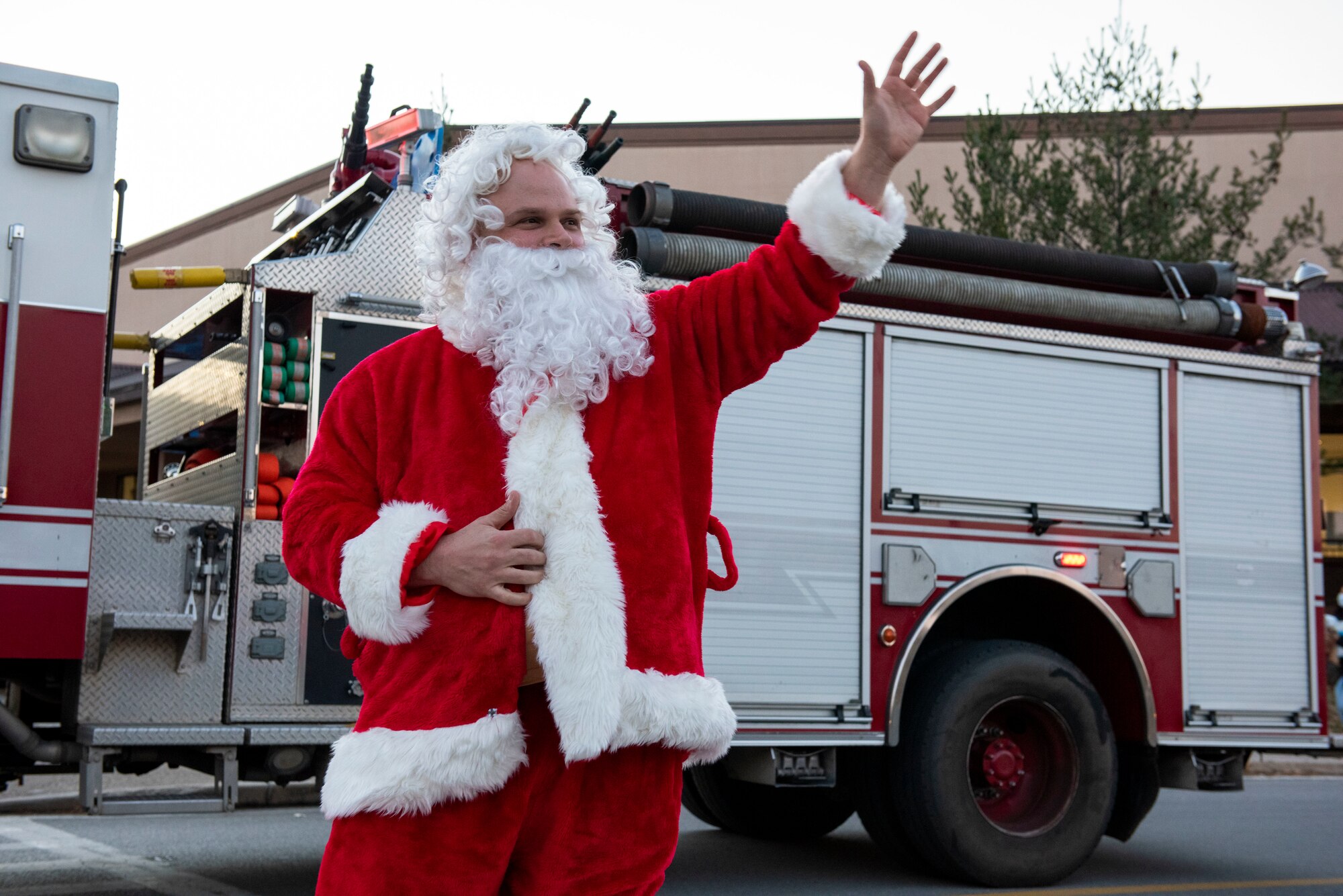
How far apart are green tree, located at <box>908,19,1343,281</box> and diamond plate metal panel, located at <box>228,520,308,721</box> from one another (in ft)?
31.8

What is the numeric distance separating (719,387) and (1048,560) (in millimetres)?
3944

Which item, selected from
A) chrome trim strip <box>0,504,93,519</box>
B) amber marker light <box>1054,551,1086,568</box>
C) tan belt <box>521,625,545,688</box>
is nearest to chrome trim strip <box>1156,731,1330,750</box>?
amber marker light <box>1054,551,1086,568</box>

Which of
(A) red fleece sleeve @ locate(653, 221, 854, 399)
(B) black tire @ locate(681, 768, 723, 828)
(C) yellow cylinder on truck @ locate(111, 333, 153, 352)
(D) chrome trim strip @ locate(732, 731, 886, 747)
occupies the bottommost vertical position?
(B) black tire @ locate(681, 768, 723, 828)

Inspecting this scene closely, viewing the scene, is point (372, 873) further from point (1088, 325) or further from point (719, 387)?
point (1088, 325)

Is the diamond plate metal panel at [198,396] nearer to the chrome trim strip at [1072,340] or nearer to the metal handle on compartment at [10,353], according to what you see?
the metal handle on compartment at [10,353]

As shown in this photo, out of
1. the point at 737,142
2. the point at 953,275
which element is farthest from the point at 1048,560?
the point at 737,142

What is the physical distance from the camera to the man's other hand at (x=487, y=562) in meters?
2.21

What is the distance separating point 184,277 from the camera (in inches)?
212

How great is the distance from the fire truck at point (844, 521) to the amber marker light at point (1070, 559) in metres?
0.03

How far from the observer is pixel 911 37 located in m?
2.34

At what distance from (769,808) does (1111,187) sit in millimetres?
8688

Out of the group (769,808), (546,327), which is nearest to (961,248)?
(769,808)

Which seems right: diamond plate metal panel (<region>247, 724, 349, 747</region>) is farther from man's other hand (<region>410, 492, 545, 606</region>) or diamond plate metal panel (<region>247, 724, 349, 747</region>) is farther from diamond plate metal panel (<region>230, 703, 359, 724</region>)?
man's other hand (<region>410, 492, 545, 606</region>)

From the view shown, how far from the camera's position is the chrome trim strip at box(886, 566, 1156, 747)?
581cm
